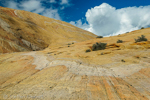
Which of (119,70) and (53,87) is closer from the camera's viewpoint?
(53,87)

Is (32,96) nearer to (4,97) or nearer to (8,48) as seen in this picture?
(4,97)

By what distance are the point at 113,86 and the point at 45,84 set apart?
2.93m

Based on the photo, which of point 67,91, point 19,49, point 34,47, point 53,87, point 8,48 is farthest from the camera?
point 34,47

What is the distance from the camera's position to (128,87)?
3324 millimetres

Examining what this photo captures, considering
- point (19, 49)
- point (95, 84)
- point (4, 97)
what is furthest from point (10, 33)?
point (95, 84)

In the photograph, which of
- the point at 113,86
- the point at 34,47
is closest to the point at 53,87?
the point at 113,86

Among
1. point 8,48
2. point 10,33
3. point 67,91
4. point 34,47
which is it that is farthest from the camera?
point 34,47

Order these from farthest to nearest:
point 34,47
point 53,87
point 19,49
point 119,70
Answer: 1. point 34,47
2. point 19,49
3. point 119,70
4. point 53,87

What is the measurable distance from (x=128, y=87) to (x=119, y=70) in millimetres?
1496

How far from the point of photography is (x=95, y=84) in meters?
3.61

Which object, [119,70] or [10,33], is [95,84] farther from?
[10,33]

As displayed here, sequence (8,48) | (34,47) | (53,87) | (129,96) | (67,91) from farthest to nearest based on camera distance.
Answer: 1. (34,47)
2. (8,48)
3. (53,87)
4. (67,91)
5. (129,96)

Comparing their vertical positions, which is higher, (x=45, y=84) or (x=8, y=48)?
(x=8, y=48)

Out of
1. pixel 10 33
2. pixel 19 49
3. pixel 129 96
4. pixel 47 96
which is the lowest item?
pixel 129 96
